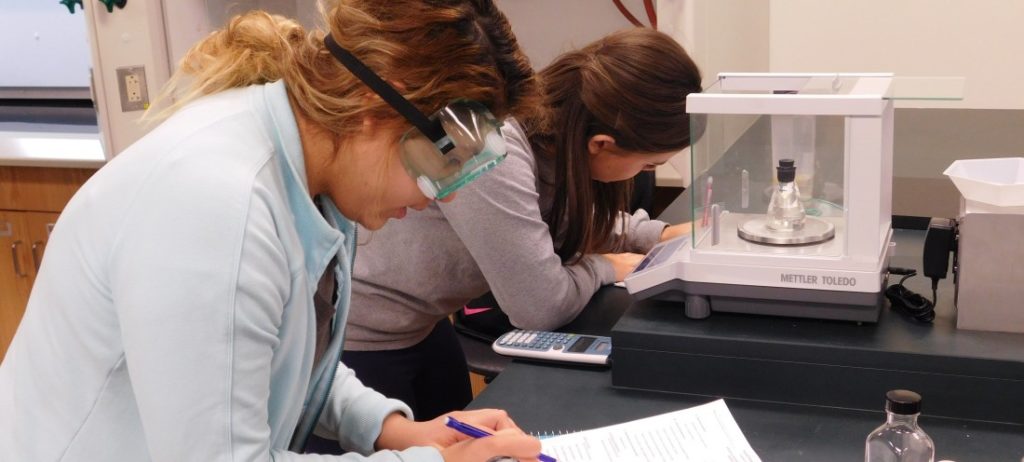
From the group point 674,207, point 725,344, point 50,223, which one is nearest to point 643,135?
point 725,344

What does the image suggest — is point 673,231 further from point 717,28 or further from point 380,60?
point 380,60

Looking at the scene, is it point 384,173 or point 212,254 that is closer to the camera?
point 212,254

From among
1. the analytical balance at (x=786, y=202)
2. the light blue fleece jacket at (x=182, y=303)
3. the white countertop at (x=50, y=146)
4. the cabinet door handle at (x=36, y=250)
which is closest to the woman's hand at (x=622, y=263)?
the analytical balance at (x=786, y=202)

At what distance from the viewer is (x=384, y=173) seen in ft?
2.95

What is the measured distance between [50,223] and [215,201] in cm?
246

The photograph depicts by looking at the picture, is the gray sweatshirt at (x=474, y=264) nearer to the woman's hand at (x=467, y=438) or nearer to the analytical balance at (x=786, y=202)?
the analytical balance at (x=786, y=202)

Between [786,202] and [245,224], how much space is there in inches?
32.2

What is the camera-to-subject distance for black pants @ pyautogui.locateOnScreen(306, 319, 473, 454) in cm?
159

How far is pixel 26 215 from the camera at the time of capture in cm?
296

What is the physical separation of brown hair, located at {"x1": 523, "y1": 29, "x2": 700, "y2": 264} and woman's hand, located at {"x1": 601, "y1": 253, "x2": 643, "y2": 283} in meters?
0.15

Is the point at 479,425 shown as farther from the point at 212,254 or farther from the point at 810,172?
the point at 810,172

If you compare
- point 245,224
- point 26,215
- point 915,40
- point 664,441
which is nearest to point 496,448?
point 664,441

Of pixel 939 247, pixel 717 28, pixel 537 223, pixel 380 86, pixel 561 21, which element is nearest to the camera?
pixel 380 86

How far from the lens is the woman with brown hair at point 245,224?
2.48ft
